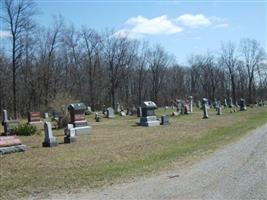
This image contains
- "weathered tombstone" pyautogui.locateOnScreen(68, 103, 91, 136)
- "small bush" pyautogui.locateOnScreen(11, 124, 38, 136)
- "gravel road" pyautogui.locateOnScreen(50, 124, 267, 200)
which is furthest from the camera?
"small bush" pyautogui.locateOnScreen(11, 124, 38, 136)

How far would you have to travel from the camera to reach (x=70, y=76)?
66750mm

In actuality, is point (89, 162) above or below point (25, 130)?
below

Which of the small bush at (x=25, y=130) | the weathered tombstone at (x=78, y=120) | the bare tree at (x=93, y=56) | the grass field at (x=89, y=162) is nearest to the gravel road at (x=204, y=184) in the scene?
the grass field at (x=89, y=162)

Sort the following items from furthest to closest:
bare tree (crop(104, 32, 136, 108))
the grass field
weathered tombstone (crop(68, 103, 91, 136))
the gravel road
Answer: bare tree (crop(104, 32, 136, 108)), weathered tombstone (crop(68, 103, 91, 136)), the grass field, the gravel road

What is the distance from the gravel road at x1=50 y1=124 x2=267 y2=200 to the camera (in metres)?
7.67

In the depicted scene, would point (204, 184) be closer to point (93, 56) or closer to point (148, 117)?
point (148, 117)

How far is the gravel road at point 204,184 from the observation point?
25.2 ft

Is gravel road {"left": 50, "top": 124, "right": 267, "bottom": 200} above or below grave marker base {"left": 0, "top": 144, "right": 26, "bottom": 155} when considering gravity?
below

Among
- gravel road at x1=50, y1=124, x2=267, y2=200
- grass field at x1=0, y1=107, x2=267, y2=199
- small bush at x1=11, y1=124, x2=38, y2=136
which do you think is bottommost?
gravel road at x1=50, y1=124, x2=267, y2=200

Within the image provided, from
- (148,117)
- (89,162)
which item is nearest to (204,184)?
(89,162)

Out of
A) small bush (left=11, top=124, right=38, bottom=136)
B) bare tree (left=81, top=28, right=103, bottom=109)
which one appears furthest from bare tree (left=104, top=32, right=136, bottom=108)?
small bush (left=11, top=124, right=38, bottom=136)

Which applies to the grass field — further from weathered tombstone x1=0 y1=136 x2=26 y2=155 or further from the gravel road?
the gravel road

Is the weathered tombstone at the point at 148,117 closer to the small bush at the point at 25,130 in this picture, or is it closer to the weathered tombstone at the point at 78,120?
the weathered tombstone at the point at 78,120

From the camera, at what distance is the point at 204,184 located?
8484mm
